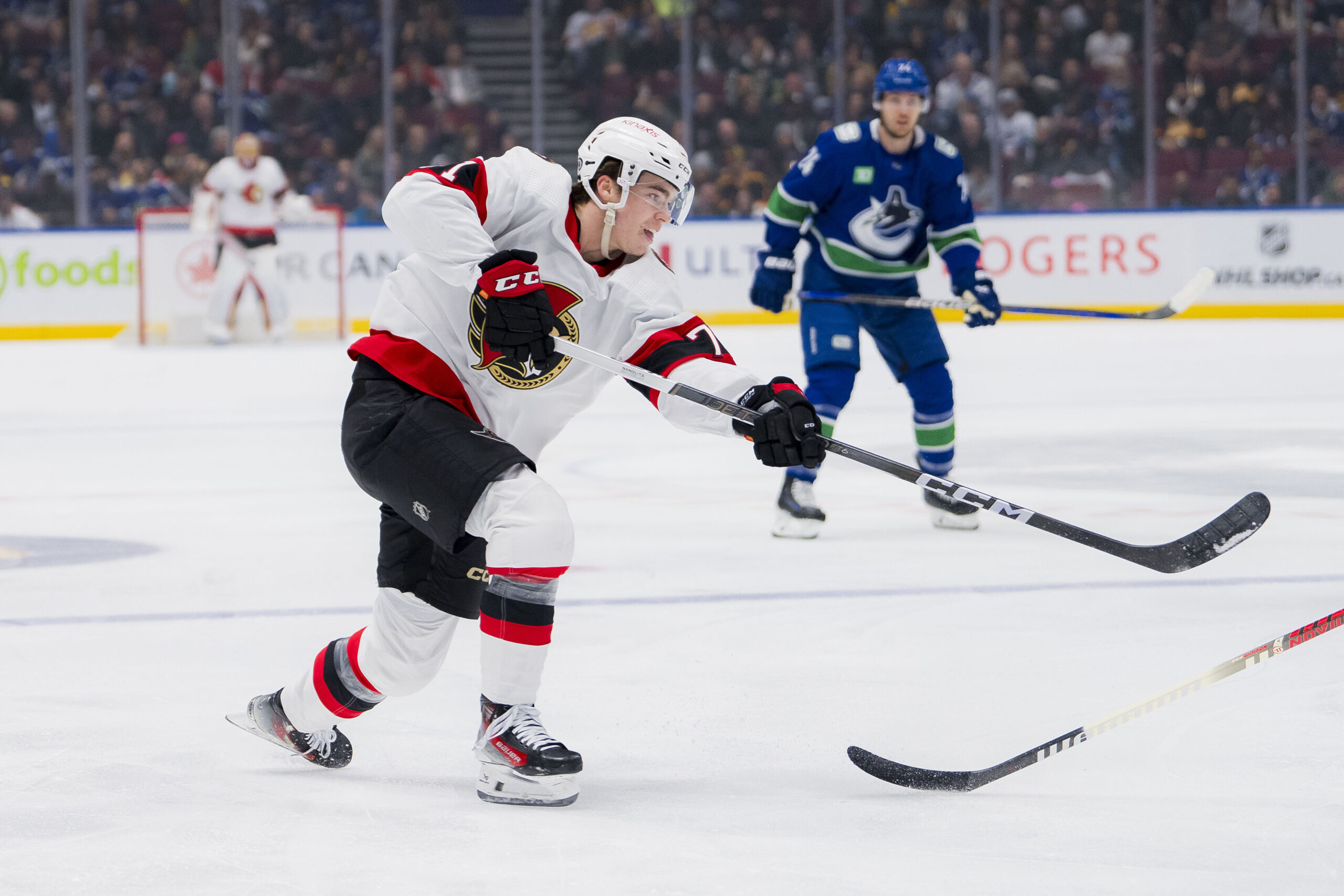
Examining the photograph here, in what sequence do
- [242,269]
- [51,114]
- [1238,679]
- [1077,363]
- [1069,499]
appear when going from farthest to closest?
[51,114] → [242,269] → [1077,363] → [1069,499] → [1238,679]

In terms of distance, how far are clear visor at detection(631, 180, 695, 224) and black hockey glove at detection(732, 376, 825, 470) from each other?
0.90 ft

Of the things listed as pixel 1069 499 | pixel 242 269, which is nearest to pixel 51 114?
pixel 242 269

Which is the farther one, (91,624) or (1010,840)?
(91,624)

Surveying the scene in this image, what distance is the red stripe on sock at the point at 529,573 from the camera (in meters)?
2.10

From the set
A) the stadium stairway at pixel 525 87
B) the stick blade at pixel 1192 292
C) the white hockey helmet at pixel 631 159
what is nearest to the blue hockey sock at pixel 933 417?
Result: the stick blade at pixel 1192 292

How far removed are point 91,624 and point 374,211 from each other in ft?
26.1

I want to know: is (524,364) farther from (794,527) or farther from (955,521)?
(955,521)

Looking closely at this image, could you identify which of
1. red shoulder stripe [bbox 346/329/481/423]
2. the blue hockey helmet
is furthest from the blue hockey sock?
red shoulder stripe [bbox 346/329/481/423]

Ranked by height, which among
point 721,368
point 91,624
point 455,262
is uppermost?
point 455,262

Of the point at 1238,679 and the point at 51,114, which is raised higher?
the point at 51,114

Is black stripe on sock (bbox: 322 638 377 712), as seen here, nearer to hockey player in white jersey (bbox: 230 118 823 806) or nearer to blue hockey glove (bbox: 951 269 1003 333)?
hockey player in white jersey (bbox: 230 118 823 806)

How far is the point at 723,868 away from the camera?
1.88 m

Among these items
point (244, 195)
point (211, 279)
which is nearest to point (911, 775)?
point (244, 195)

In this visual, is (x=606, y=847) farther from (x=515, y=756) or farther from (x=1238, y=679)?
(x=1238, y=679)
